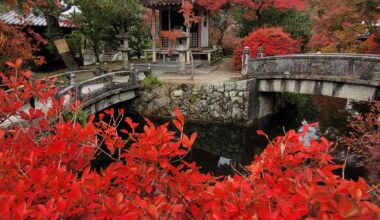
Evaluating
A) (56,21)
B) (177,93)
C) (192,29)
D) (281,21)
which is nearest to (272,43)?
(281,21)

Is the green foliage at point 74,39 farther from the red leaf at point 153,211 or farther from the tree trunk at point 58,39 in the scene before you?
the red leaf at point 153,211

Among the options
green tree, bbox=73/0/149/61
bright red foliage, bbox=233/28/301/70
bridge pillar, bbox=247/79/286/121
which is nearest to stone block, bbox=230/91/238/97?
bridge pillar, bbox=247/79/286/121

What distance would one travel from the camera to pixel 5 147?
3438mm

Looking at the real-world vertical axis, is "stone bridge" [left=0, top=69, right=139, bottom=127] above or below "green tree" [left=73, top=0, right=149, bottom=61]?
below

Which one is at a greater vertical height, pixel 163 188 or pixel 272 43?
pixel 272 43

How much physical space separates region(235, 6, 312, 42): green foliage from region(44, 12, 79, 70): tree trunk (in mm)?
12972

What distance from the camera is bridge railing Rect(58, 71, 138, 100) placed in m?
11.0

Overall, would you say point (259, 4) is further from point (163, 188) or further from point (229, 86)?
point (163, 188)

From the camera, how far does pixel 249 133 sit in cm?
1459

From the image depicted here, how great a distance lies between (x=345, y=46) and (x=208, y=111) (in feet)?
38.0

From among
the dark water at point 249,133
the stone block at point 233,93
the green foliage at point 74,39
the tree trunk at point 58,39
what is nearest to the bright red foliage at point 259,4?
the dark water at point 249,133

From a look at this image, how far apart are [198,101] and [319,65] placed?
6.11 metres

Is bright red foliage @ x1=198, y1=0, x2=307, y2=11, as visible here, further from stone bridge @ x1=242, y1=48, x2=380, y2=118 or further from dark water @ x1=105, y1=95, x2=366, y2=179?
stone bridge @ x1=242, y1=48, x2=380, y2=118

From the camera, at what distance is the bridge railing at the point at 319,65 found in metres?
11.6
